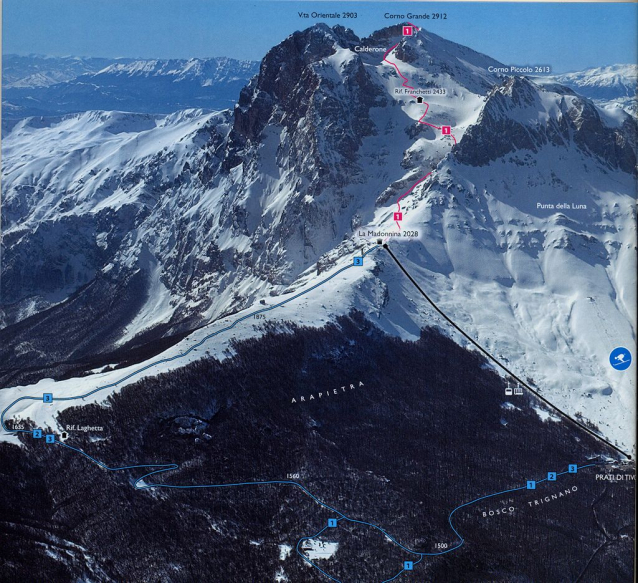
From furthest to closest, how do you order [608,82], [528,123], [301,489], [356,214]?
1. [356,214]
2. [528,123]
3. [608,82]
4. [301,489]

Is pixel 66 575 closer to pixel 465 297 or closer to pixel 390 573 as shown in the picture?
pixel 390 573

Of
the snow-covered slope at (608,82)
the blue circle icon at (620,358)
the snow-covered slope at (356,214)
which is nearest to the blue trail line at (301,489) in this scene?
the snow-covered slope at (356,214)

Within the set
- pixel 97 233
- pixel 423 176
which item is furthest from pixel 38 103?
pixel 97 233

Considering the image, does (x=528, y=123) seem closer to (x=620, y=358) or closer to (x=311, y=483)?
(x=620, y=358)

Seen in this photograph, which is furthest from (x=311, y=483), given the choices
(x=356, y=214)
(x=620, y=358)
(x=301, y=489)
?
(x=356, y=214)

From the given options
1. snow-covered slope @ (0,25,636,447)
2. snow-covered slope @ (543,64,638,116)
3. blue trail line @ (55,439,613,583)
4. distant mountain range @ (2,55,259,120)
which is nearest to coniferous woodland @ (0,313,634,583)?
blue trail line @ (55,439,613,583)
